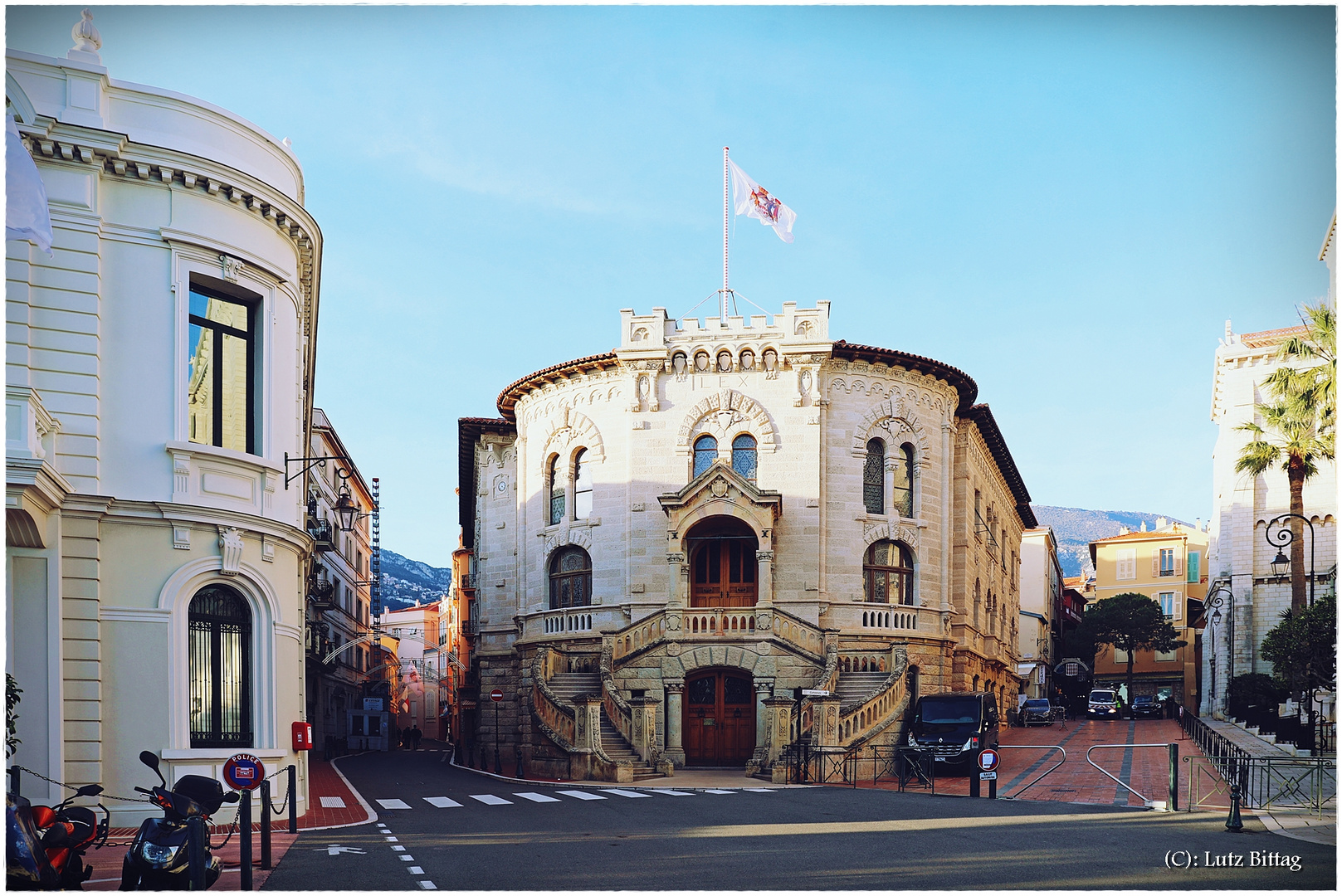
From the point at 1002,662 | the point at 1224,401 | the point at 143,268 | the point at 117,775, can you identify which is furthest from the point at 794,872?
the point at 1224,401

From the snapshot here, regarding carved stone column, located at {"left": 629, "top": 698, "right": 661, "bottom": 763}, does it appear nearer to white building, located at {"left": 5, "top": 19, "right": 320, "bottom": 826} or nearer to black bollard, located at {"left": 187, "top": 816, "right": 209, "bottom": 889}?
white building, located at {"left": 5, "top": 19, "right": 320, "bottom": 826}

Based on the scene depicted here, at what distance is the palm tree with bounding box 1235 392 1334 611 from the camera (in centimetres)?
3209

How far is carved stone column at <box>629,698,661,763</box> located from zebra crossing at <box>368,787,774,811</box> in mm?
4535

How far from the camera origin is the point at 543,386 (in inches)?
1618

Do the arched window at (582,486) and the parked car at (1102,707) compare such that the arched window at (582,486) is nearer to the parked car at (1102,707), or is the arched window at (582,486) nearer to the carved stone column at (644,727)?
the carved stone column at (644,727)

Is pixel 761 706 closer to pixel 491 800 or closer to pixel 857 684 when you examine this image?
pixel 857 684

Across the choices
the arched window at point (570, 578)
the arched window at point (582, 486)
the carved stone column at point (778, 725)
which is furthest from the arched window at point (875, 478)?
the arched window at point (570, 578)

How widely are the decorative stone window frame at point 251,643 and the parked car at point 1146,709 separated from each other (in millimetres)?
54316

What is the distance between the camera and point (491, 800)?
82.1 ft

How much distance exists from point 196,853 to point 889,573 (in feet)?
97.4

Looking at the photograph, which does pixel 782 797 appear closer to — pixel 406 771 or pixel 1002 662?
pixel 406 771

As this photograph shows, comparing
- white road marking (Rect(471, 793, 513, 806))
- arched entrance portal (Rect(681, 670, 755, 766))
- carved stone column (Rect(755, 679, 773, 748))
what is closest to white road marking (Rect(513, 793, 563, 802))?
white road marking (Rect(471, 793, 513, 806))

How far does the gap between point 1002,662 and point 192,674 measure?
4043cm

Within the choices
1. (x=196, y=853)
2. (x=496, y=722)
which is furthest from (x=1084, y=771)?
(x=196, y=853)
